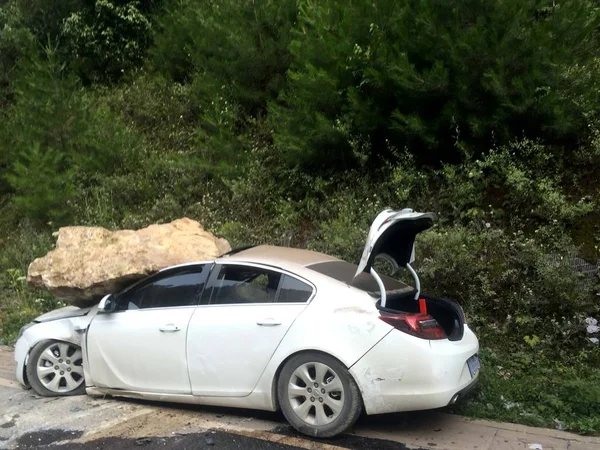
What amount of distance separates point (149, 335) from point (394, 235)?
2371 millimetres

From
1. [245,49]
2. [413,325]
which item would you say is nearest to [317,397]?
[413,325]

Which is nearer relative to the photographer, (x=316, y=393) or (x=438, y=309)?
(x=316, y=393)

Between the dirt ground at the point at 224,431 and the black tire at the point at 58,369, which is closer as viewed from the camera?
the dirt ground at the point at 224,431

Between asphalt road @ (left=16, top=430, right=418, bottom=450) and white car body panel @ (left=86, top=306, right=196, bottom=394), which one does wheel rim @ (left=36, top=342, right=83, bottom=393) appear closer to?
white car body panel @ (left=86, top=306, right=196, bottom=394)

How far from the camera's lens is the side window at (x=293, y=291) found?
5234mm

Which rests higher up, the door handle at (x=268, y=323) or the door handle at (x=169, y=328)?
the door handle at (x=268, y=323)

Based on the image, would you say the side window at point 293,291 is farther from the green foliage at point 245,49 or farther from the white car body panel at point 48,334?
the green foliage at point 245,49

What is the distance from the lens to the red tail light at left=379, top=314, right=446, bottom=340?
15.9ft

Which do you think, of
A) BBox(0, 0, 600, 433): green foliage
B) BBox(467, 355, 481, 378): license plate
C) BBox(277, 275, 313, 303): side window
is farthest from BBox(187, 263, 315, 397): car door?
BBox(0, 0, 600, 433): green foliage

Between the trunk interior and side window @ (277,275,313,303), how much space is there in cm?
66

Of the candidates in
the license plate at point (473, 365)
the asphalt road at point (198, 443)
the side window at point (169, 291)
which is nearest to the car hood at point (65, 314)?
the side window at point (169, 291)

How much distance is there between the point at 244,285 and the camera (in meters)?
5.55

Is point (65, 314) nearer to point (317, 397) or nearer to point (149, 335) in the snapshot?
point (149, 335)

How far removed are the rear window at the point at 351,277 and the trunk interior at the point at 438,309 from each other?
9cm
